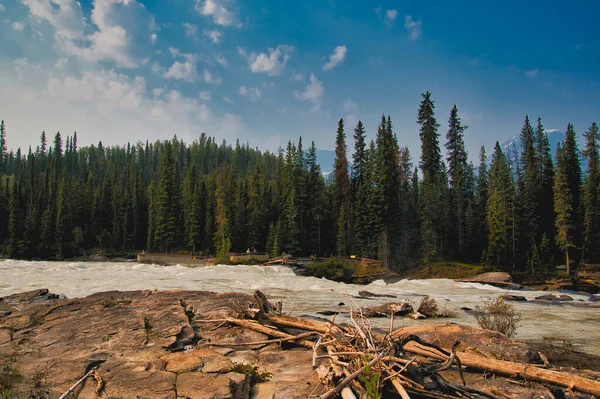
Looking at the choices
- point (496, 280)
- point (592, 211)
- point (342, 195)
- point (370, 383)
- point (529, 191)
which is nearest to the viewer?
point (370, 383)

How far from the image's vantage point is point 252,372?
5.96m

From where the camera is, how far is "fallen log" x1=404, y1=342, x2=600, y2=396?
5.10 m

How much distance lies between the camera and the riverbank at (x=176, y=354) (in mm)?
5473

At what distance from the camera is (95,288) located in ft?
75.5

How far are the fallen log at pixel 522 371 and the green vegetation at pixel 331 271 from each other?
37101 mm

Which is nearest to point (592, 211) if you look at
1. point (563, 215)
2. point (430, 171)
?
point (563, 215)

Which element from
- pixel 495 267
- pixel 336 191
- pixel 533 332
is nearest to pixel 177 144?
pixel 336 191

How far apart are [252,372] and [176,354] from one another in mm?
2060

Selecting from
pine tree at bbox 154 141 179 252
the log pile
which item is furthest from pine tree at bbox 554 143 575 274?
pine tree at bbox 154 141 179 252

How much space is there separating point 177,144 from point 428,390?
183757 millimetres

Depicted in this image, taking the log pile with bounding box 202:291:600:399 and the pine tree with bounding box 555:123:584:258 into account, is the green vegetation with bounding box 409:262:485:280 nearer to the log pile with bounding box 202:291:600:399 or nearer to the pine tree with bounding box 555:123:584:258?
the pine tree with bounding box 555:123:584:258

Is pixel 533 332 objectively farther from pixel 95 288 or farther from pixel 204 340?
pixel 95 288

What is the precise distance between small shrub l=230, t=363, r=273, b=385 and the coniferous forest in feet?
143

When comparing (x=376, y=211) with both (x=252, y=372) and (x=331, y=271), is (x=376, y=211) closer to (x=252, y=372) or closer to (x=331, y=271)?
(x=331, y=271)
